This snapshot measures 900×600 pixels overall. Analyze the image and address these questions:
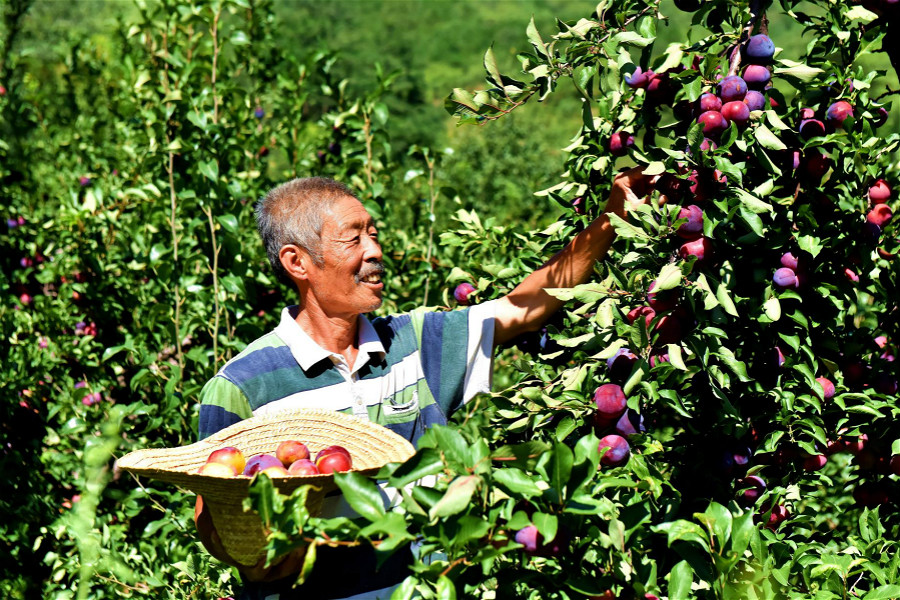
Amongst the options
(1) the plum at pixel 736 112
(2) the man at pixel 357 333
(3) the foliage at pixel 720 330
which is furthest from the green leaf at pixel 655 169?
(2) the man at pixel 357 333

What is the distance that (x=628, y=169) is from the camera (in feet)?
5.91

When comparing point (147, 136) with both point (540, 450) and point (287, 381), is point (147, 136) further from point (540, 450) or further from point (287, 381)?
point (540, 450)

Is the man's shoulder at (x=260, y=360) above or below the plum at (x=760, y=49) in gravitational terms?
below

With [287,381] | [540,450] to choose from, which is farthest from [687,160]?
[287,381]

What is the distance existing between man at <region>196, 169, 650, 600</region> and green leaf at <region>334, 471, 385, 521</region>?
66cm

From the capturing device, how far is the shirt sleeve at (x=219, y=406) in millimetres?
1775

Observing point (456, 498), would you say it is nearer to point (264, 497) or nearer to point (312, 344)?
point (264, 497)

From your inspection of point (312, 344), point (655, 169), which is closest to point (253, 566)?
point (312, 344)

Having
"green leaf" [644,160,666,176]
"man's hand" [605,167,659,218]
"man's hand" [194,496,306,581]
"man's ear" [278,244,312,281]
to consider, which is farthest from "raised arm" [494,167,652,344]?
"man's hand" [194,496,306,581]

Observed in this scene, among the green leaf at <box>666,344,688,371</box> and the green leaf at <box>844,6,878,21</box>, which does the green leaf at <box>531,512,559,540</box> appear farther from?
the green leaf at <box>844,6,878,21</box>

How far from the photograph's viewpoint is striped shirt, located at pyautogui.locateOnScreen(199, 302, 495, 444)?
1816mm

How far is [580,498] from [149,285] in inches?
96.8

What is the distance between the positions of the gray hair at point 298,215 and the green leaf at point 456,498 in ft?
3.21

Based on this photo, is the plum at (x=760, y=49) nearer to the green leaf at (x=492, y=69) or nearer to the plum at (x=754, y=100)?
the plum at (x=754, y=100)
